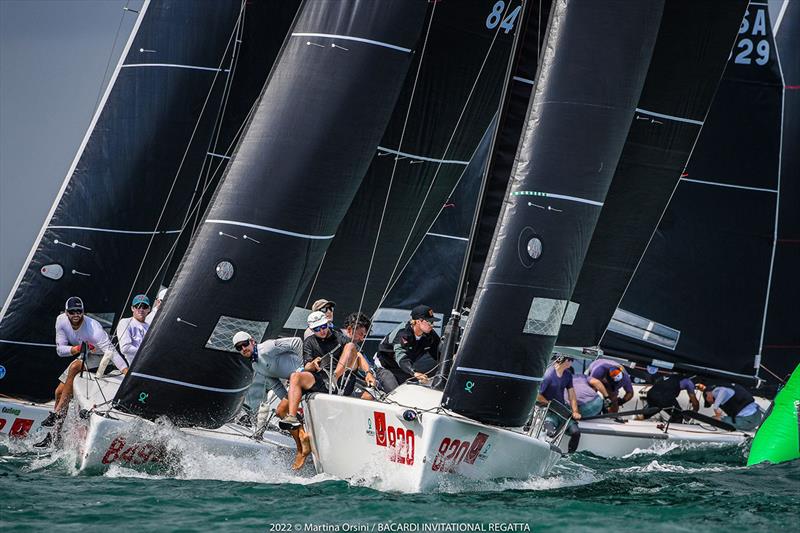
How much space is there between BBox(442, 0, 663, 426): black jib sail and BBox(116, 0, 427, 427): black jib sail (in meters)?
1.61

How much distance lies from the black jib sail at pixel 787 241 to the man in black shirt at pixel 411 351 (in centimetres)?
801

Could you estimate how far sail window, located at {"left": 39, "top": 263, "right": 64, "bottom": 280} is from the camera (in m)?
13.0

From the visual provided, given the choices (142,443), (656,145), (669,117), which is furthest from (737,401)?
(142,443)

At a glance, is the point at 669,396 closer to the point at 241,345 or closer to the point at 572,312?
the point at 572,312

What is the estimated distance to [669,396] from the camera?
15.4 metres

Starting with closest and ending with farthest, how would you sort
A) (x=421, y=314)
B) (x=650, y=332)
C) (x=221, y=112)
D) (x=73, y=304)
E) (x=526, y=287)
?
(x=526, y=287) < (x=421, y=314) < (x=73, y=304) < (x=221, y=112) < (x=650, y=332)

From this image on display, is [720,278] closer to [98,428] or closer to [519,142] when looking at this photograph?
[519,142]

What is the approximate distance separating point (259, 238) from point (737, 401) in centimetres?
861

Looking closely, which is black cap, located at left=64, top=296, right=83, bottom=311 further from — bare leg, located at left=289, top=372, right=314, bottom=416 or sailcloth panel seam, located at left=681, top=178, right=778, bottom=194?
sailcloth panel seam, located at left=681, top=178, right=778, bottom=194

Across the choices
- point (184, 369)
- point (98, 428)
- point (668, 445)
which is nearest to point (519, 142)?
point (184, 369)

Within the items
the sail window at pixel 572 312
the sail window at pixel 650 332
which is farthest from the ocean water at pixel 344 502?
A: the sail window at pixel 650 332

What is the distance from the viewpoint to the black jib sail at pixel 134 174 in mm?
12891

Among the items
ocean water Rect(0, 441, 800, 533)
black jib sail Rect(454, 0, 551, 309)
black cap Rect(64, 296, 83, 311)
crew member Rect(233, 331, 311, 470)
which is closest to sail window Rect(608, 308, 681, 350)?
ocean water Rect(0, 441, 800, 533)

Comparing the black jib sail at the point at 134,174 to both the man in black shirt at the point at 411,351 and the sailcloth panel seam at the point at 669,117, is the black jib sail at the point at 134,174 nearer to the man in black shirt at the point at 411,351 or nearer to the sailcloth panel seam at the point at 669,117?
the man in black shirt at the point at 411,351
